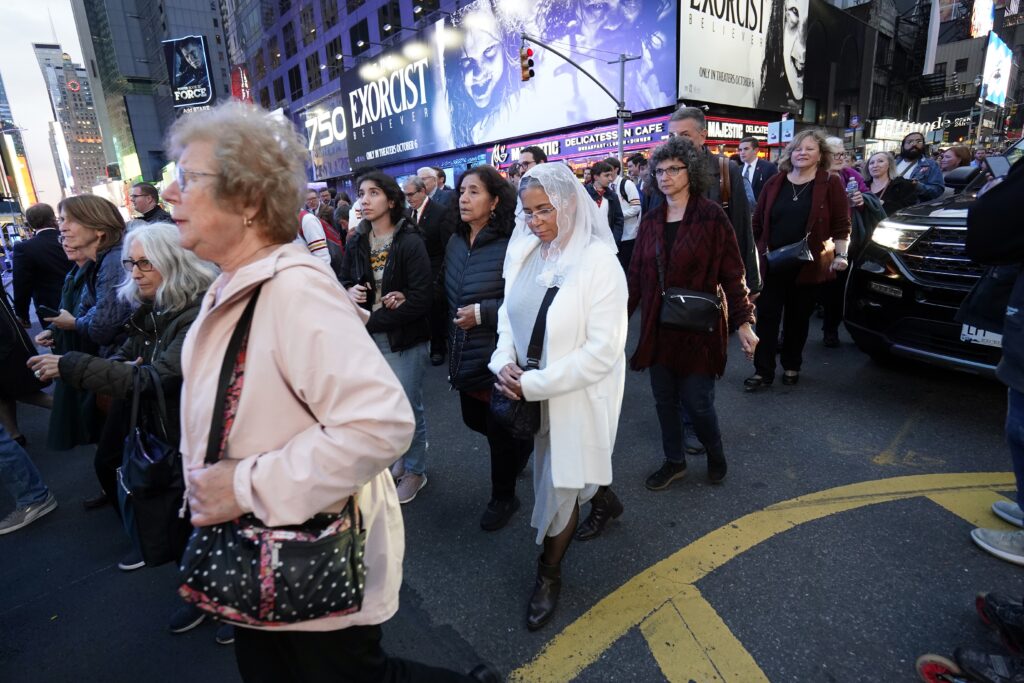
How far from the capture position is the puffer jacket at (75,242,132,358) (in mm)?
2773

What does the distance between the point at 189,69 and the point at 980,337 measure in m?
53.1

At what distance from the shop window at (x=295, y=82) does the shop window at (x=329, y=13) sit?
550 cm

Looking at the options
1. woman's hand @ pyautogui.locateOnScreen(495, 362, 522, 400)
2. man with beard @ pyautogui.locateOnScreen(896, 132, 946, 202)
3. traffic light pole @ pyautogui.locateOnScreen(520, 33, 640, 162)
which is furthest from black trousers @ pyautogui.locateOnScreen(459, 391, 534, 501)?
traffic light pole @ pyautogui.locateOnScreen(520, 33, 640, 162)

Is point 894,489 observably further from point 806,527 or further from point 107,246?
point 107,246

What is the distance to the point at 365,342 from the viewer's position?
1112 millimetres

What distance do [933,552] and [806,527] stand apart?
0.51m

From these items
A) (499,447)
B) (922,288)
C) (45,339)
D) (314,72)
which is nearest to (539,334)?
(499,447)

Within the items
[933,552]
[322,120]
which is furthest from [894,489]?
[322,120]

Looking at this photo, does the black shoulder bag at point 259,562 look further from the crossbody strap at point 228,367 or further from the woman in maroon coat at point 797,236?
the woman in maroon coat at point 797,236

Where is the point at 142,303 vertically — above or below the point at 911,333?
above

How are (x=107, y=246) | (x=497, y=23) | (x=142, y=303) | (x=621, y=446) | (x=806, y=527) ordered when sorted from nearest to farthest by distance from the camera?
(x=142, y=303) < (x=806, y=527) < (x=107, y=246) < (x=621, y=446) < (x=497, y=23)

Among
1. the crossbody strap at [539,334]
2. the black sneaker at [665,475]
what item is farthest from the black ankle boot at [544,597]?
the black sneaker at [665,475]

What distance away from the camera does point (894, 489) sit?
2893 mm

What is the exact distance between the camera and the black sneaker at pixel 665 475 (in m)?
3.08
